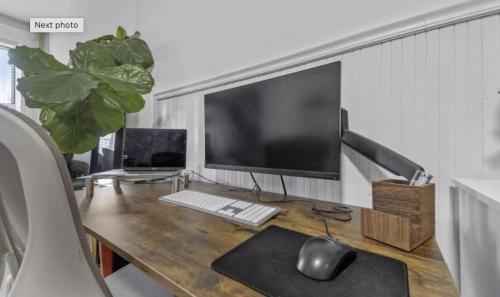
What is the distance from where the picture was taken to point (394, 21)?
2.42 feet

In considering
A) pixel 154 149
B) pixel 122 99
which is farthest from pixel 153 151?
pixel 122 99

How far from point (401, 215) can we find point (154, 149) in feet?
3.87

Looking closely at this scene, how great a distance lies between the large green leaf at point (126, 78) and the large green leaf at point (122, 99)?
0.04 meters

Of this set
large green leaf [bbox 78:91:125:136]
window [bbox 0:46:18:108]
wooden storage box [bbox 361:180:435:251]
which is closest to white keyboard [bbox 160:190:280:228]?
wooden storage box [bbox 361:180:435:251]

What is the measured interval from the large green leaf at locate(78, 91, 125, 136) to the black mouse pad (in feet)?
2.39

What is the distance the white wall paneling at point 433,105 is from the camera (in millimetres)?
626

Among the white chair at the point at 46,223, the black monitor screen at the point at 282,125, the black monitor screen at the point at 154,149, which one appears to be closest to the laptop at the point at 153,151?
the black monitor screen at the point at 154,149

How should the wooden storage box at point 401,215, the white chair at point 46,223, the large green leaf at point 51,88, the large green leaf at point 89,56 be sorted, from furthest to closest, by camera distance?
the large green leaf at point 89,56 < the large green leaf at point 51,88 < the wooden storage box at point 401,215 < the white chair at point 46,223

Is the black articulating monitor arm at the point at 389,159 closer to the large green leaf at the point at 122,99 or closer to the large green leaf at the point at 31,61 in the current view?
the large green leaf at the point at 122,99

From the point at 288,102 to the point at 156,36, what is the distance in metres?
1.43

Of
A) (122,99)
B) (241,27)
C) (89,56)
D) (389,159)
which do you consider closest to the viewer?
(389,159)

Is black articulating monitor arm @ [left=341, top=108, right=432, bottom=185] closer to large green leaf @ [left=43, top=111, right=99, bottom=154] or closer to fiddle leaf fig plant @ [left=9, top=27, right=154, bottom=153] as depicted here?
fiddle leaf fig plant @ [left=9, top=27, right=154, bottom=153]

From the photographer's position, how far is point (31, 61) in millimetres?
791

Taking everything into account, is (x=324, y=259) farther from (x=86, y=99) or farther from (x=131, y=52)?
(x=131, y=52)
